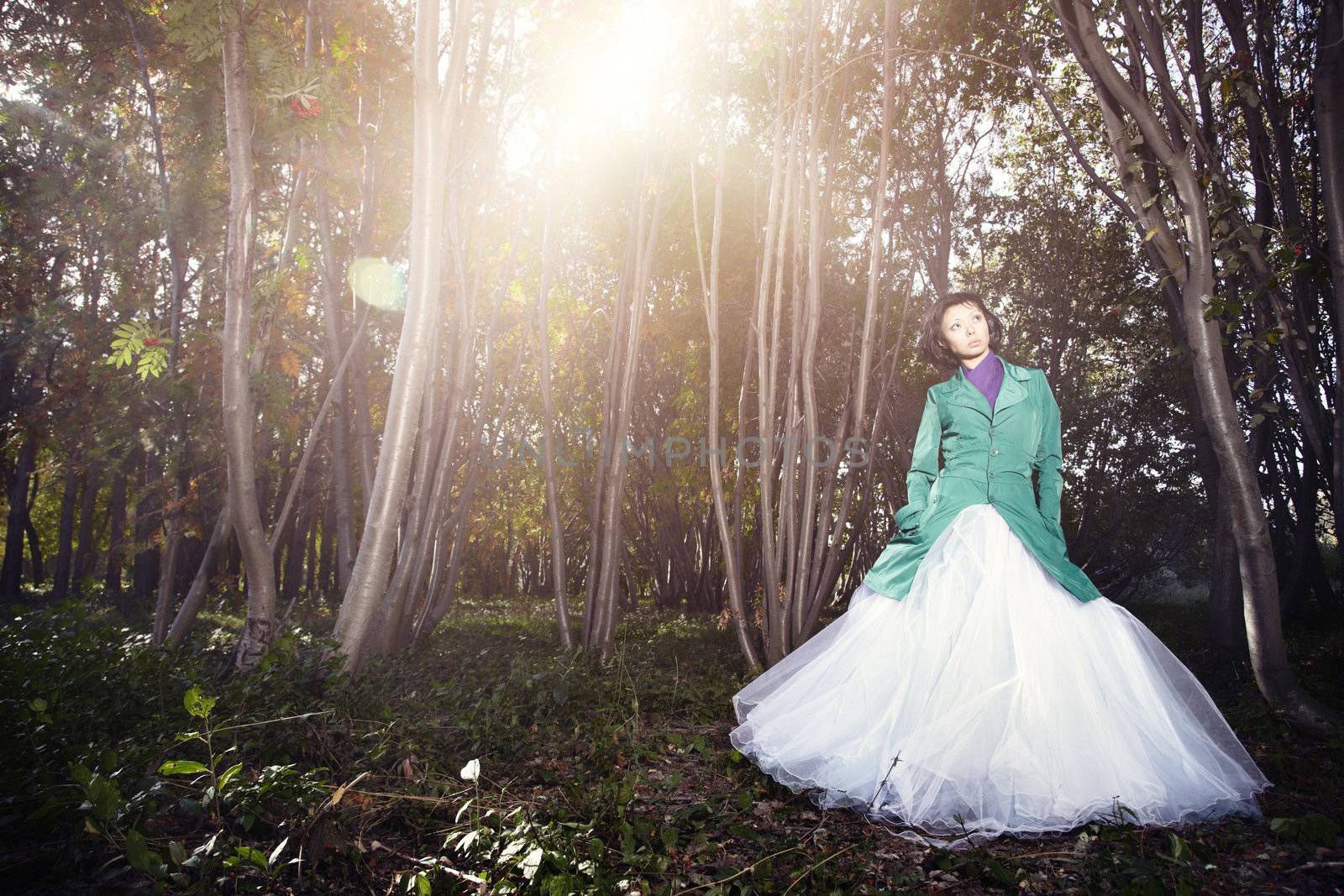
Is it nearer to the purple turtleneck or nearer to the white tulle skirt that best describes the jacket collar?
the purple turtleneck

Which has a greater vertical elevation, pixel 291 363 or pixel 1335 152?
pixel 1335 152

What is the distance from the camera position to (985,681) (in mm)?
2652

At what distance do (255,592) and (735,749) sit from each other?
2752mm

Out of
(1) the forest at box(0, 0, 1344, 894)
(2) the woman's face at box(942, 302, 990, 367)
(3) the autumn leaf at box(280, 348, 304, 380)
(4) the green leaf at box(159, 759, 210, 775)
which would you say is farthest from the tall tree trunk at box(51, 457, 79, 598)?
(2) the woman's face at box(942, 302, 990, 367)

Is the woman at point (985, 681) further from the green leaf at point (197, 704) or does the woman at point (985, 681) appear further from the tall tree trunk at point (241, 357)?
the tall tree trunk at point (241, 357)

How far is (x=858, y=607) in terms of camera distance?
10.3ft

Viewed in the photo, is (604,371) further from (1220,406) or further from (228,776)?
(228,776)

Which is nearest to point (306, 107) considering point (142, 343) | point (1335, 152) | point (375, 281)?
point (142, 343)

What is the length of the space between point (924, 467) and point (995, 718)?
1.07m

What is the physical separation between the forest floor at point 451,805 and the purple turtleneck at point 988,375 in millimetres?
1624

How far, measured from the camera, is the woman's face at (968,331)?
321 centimetres

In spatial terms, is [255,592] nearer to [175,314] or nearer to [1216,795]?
[175,314]

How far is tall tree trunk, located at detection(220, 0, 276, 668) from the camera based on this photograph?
3973mm

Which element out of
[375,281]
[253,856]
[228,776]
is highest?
[375,281]
